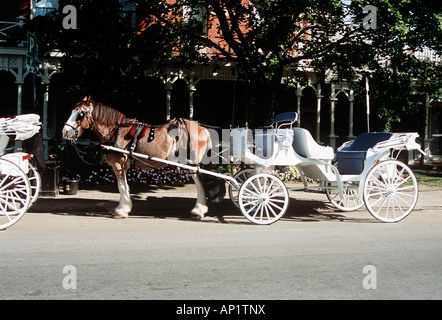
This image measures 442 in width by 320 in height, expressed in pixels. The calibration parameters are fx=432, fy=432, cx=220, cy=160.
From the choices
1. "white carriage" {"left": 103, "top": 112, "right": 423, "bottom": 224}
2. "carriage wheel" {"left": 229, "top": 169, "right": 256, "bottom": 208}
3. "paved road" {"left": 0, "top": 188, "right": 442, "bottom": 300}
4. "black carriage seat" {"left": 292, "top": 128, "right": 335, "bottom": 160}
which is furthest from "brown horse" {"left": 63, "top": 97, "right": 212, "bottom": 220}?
"black carriage seat" {"left": 292, "top": 128, "right": 335, "bottom": 160}

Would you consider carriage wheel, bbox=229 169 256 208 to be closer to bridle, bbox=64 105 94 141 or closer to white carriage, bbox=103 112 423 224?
white carriage, bbox=103 112 423 224

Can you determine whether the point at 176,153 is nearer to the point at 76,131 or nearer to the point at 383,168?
the point at 76,131

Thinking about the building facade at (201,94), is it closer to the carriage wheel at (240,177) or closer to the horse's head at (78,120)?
the carriage wheel at (240,177)

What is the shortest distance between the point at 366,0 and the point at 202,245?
6.40 metres

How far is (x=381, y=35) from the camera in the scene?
10852mm

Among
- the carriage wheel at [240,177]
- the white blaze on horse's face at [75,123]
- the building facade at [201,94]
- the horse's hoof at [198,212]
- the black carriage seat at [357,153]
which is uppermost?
the building facade at [201,94]

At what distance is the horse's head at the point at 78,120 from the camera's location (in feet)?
26.3

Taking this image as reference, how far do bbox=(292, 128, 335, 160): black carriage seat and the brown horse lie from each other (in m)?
1.93

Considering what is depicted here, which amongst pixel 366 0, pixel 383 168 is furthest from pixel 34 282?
pixel 366 0

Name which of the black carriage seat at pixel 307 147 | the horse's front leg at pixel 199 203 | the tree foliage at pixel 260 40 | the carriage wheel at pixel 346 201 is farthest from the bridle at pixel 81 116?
the carriage wheel at pixel 346 201

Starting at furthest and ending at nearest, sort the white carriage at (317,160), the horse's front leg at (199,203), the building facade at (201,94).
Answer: the building facade at (201,94)
the horse's front leg at (199,203)
the white carriage at (317,160)

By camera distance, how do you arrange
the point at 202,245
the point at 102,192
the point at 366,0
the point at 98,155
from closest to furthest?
the point at 202,245 → the point at 366,0 → the point at 102,192 → the point at 98,155

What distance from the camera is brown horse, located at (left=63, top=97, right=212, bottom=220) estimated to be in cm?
828
